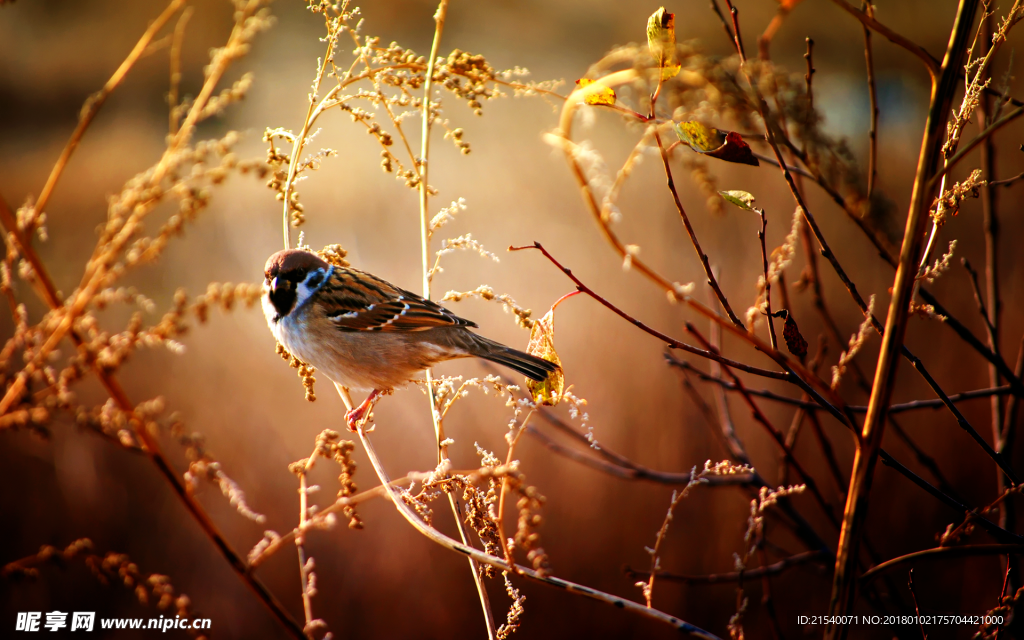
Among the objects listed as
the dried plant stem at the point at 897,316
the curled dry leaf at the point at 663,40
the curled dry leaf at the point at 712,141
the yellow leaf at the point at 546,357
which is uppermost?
the curled dry leaf at the point at 663,40

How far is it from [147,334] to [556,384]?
56 cm

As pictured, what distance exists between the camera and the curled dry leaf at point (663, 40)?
68cm

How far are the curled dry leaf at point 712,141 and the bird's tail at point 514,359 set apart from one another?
1.40 feet

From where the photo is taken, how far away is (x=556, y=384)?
3.16ft

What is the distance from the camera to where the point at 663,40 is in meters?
0.70

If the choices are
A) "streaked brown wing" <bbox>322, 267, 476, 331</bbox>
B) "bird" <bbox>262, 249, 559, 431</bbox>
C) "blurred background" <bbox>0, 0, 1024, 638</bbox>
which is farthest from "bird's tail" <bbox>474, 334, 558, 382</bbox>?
"blurred background" <bbox>0, 0, 1024, 638</bbox>

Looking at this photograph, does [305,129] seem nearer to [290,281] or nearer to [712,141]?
[712,141]

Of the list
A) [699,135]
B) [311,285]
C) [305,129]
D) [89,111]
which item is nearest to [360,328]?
[311,285]

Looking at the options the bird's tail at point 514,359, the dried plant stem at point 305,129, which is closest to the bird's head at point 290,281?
the bird's tail at point 514,359

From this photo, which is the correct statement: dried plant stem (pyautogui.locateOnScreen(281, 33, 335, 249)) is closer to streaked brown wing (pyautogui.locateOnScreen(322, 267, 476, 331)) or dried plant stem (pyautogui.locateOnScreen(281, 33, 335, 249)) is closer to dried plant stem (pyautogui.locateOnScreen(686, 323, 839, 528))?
dried plant stem (pyautogui.locateOnScreen(686, 323, 839, 528))

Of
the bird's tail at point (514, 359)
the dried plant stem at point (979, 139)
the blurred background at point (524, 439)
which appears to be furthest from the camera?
the blurred background at point (524, 439)

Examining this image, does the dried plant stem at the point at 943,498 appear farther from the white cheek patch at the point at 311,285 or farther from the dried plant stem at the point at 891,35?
the white cheek patch at the point at 311,285

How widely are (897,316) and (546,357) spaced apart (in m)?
0.50

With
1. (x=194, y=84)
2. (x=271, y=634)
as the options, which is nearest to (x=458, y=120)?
(x=194, y=84)
